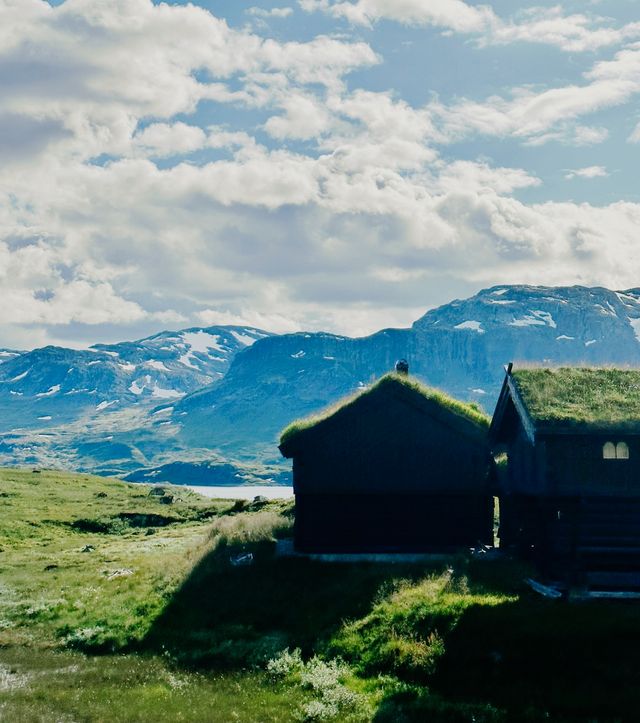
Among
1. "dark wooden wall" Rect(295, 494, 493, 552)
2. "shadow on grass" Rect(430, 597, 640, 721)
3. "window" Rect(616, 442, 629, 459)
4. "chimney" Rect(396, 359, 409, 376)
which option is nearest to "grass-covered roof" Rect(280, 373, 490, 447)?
"chimney" Rect(396, 359, 409, 376)

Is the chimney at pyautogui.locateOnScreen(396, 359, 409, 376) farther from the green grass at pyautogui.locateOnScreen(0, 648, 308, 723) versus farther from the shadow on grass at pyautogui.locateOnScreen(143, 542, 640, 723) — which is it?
the green grass at pyautogui.locateOnScreen(0, 648, 308, 723)

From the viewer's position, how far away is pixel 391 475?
115 ft

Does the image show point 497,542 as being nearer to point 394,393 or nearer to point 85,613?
point 394,393

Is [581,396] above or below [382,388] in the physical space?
below

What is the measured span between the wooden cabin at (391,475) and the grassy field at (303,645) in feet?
10.6

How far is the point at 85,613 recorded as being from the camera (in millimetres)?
30281

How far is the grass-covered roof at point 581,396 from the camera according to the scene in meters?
26.5

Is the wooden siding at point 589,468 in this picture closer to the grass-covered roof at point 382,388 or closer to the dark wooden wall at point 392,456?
the dark wooden wall at point 392,456

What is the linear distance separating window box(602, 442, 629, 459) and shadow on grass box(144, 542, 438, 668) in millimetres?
8172

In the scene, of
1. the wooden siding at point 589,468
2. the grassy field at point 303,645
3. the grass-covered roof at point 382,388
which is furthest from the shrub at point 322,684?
the grass-covered roof at point 382,388

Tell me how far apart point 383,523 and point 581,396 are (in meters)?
11.3

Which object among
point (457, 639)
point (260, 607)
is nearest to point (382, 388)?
point (260, 607)

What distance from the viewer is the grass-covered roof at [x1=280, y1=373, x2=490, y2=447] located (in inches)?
1378

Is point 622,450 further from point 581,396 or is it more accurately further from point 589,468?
point 581,396
